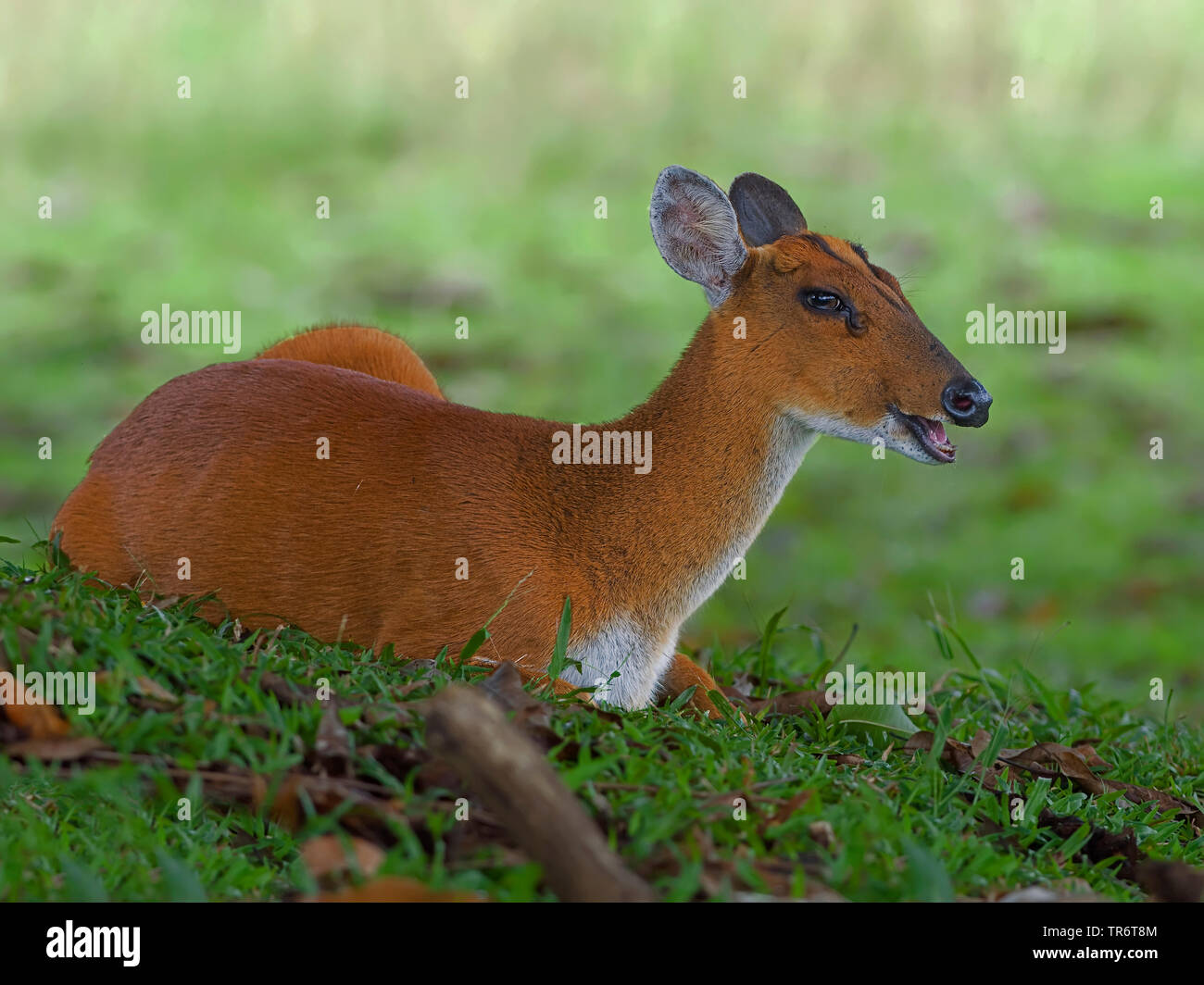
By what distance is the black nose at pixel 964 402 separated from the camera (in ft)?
16.6

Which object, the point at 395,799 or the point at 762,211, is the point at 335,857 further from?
the point at 762,211

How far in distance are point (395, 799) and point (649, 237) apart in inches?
420

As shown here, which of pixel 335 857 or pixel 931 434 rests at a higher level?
pixel 931 434

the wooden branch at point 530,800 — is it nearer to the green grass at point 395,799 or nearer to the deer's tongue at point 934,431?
the green grass at point 395,799

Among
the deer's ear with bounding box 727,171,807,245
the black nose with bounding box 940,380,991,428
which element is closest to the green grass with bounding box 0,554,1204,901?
the black nose with bounding box 940,380,991,428

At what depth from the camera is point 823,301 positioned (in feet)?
17.2

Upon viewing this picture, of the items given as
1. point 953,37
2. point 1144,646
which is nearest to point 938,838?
point 1144,646

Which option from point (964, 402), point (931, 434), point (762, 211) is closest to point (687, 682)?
point (931, 434)

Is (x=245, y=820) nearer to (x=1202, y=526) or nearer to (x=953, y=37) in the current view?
(x=1202, y=526)

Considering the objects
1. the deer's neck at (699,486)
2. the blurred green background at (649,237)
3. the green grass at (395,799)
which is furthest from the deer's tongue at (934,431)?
the blurred green background at (649,237)

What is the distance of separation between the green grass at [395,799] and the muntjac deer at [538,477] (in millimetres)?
291

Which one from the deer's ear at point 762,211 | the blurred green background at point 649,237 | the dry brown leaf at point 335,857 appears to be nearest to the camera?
the dry brown leaf at point 335,857

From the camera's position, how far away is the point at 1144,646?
28.8ft
